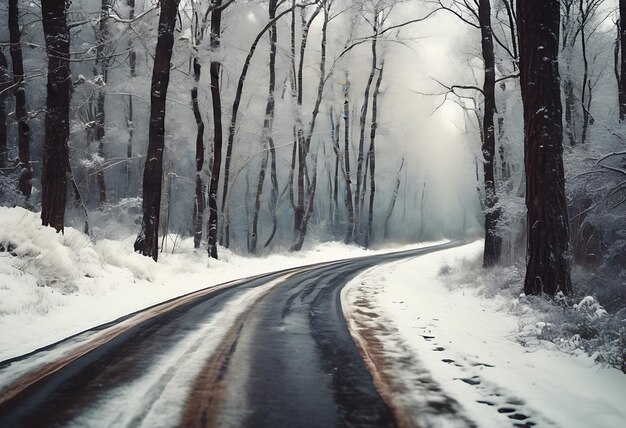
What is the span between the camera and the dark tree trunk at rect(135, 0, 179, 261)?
13273 mm

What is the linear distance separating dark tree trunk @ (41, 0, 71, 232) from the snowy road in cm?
574

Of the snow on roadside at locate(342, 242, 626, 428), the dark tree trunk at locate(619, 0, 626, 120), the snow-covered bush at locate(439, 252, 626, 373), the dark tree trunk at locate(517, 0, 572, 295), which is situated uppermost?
the dark tree trunk at locate(619, 0, 626, 120)

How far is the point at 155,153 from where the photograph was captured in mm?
13375

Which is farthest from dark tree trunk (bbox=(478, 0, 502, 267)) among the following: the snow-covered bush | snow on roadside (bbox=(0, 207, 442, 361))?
snow on roadside (bbox=(0, 207, 442, 361))

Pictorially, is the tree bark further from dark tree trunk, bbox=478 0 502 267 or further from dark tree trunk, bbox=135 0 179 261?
dark tree trunk, bbox=135 0 179 261

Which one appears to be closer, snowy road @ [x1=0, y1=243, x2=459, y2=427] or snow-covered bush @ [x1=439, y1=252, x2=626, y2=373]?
snowy road @ [x1=0, y1=243, x2=459, y2=427]

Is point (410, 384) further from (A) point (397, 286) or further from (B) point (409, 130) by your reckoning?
(B) point (409, 130)

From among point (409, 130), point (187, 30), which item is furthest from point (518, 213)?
point (409, 130)

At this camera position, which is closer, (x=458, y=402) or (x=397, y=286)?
(x=458, y=402)

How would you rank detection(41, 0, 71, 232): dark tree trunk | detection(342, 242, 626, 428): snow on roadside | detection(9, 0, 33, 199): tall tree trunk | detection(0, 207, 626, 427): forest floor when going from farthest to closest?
detection(9, 0, 33, 199): tall tree trunk < detection(41, 0, 71, 232): dark tree trunk < detection(0, 207, 626, 427): forest floor < detection(342, 242, 626, 428): snow on roadside

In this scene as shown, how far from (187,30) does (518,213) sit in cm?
1715

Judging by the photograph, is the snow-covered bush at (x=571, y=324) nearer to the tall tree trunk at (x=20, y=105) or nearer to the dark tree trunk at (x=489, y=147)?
the dark tree trunk at (x=489, y=147)

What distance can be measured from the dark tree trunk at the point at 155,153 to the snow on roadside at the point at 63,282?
2.91 ft

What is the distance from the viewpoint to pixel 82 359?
440 centimetres
